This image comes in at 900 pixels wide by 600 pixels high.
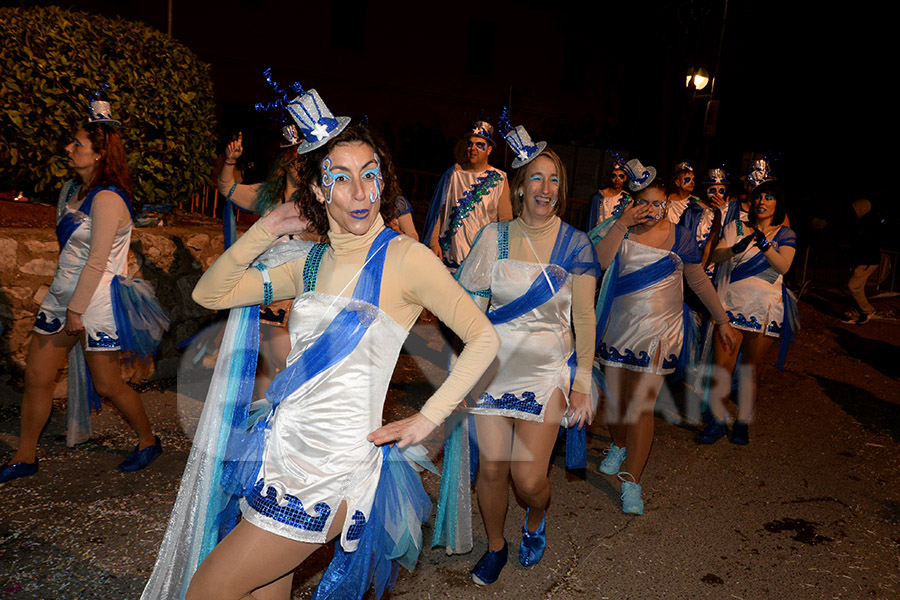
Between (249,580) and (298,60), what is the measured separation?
21.8 metres

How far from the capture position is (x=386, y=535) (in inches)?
96.4

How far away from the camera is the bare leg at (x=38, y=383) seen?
4234 millimetres

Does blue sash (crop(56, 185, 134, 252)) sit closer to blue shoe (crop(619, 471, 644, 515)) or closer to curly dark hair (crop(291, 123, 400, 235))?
curly dark hair (crop(291, 123, 400, 235))

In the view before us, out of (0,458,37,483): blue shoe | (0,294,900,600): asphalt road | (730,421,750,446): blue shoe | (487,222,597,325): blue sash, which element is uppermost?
(487,222,597,325): blue sash

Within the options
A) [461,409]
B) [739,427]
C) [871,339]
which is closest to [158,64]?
[461,409]

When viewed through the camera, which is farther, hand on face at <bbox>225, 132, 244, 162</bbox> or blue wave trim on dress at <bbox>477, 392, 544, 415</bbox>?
hand on face at <bbox>225, 132, 244, 162</bbox>

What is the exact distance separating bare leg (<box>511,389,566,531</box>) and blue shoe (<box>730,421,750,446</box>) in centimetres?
309

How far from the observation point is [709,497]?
16.4 ft

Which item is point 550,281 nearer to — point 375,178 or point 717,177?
point 375,178

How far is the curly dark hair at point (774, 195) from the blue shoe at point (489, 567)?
358 centimetres

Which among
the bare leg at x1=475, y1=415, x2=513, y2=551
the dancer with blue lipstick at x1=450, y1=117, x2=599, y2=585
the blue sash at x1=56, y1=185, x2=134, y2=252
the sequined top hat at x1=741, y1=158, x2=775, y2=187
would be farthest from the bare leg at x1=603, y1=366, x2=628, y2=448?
the blue sash at x1=56, y1=185, x2=134, y2=252

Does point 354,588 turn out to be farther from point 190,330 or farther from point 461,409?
point 190,330

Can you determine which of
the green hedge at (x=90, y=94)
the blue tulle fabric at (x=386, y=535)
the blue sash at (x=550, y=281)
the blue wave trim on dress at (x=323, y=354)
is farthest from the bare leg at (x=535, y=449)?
the green hedge at (x=90, y=94)

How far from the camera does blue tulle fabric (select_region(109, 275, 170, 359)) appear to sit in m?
4.35
